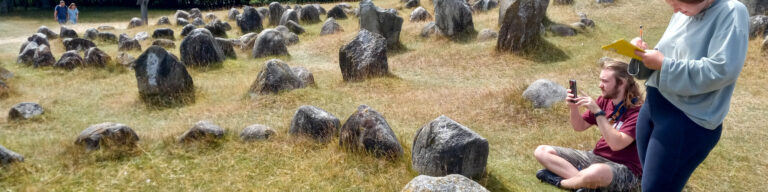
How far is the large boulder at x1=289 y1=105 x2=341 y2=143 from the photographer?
616 cm

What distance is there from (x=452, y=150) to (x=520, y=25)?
7.30m

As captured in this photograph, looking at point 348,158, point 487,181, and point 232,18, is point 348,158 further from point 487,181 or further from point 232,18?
point 232,18

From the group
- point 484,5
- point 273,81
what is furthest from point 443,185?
point 484,5

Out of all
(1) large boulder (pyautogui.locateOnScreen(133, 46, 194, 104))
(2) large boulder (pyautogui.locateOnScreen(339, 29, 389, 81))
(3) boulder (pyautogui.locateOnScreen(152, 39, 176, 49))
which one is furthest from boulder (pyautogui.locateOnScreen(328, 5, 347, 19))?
(1) large boulder (pyautogui.locateOnScreen(133, 46, 194, 104))

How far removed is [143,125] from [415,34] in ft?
27.3

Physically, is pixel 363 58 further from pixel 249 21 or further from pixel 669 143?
pixel 249 21

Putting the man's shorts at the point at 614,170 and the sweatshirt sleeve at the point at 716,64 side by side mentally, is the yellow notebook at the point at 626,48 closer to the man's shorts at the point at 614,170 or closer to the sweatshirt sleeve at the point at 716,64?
the sweatshirt sleeve at the point at 716,64

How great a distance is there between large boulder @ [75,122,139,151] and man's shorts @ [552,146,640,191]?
464cm

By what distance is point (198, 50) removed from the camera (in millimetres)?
11531

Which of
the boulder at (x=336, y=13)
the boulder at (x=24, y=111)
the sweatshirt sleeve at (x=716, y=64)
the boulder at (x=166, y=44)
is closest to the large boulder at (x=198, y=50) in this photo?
the boulder at (x=166, y=44)

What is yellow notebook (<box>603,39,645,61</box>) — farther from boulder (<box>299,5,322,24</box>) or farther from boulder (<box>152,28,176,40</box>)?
boulder (<box>299,5,322,24</box>)

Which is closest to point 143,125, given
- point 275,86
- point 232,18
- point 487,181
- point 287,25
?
point 275,86

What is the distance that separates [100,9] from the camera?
28.1m

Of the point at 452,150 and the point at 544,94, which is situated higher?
the point at 452,150
